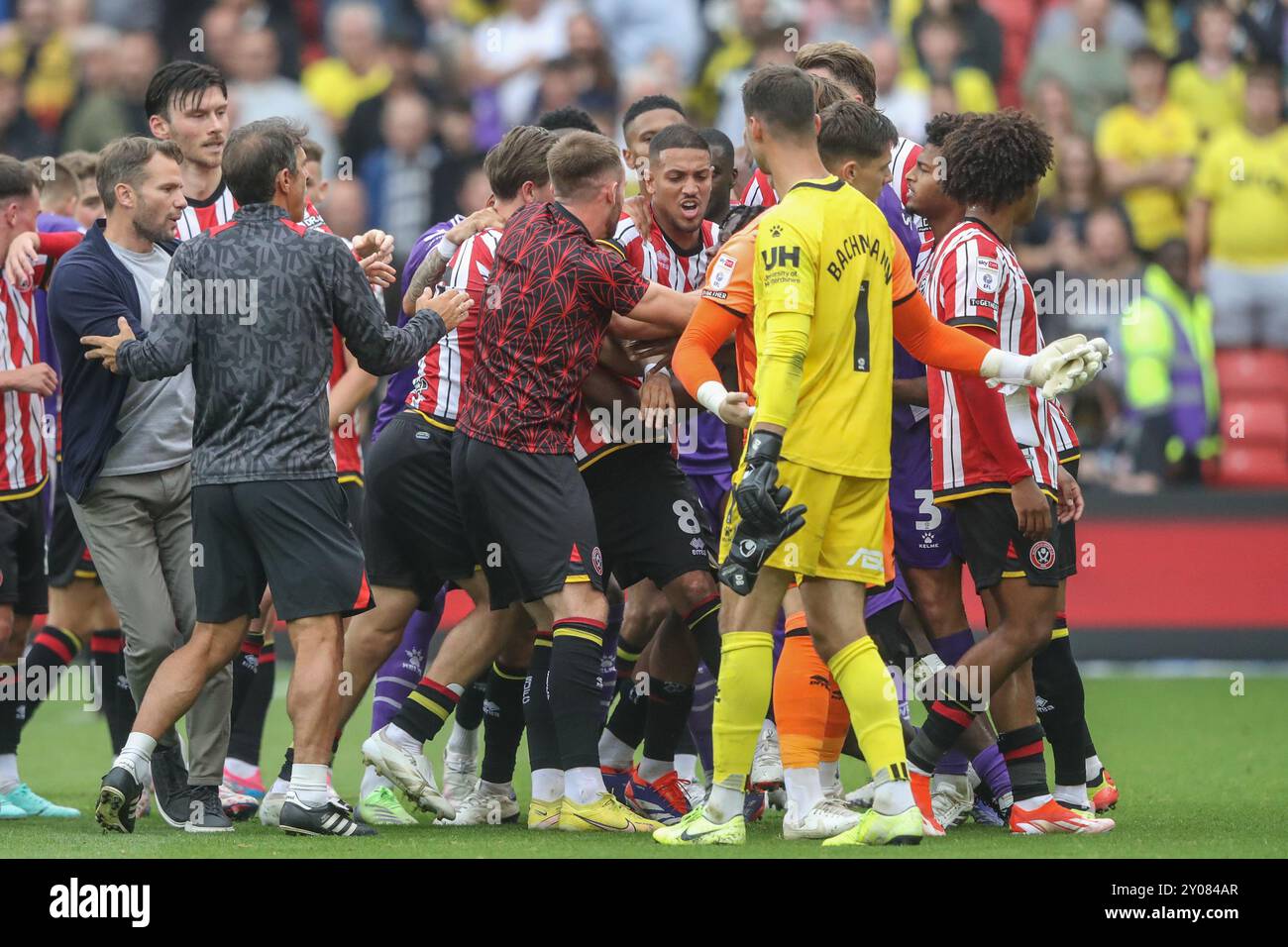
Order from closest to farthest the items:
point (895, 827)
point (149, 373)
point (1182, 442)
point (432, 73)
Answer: point (895, 827) → point (149, 373) → point (1182, 442) → point (432, 73)

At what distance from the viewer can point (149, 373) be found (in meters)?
6.61

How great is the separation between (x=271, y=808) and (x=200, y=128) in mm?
2804

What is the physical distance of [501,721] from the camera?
25.2 ft

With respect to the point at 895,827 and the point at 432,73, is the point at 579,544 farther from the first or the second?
the point at 432,73

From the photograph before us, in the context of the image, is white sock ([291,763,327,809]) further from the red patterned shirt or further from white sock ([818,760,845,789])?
white sock ([818,760,845,789])

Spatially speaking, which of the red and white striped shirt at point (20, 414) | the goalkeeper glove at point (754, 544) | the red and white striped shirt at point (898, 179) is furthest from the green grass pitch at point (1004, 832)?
the red and white striped shirt at point (898, 179)

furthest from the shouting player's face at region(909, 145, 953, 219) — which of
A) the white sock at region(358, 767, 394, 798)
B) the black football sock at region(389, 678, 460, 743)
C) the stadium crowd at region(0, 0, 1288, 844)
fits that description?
the white sock at region(358, 767, 394, 798)

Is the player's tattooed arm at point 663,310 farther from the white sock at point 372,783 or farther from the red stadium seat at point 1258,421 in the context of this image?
the red stadium seat at point 1258,421

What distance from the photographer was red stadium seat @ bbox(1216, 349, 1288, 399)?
1429cm

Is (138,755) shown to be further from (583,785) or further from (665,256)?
(665,256)

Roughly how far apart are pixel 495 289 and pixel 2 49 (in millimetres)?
11451

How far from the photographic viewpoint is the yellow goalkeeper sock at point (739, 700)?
625cm

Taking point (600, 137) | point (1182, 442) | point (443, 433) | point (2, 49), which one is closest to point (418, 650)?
point (443, 433)

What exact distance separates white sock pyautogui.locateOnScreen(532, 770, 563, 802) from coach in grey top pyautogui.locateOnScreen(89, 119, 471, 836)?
769 millimetres
